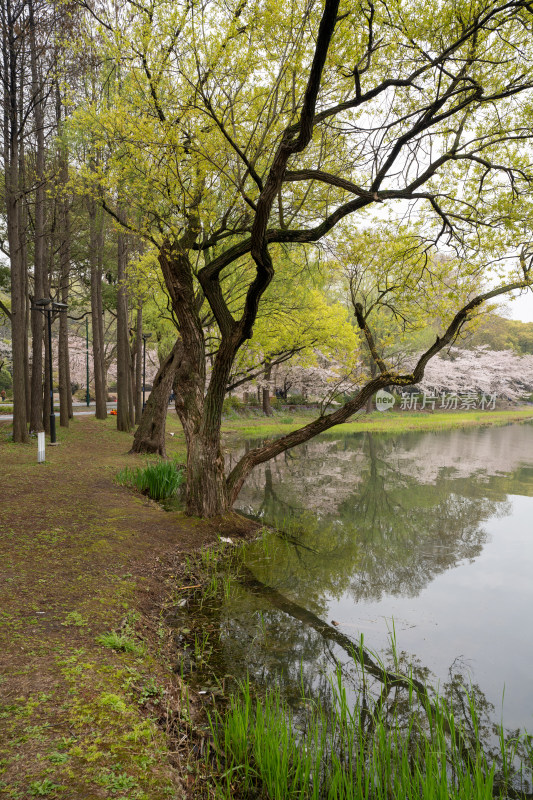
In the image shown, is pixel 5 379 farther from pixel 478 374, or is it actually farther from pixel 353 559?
pixel 478 374

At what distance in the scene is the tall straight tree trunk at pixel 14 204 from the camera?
11.3m

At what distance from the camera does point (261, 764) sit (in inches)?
111

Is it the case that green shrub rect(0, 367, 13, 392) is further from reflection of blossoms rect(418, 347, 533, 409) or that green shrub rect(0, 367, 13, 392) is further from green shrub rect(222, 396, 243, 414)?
reflection of blossoms rect(418, 347, 533, 409)

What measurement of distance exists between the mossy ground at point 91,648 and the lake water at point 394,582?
0.86m

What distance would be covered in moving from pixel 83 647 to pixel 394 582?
4368 millimetres

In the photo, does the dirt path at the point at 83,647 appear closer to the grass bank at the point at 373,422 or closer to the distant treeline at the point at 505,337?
the grass bank at the point at 373,422

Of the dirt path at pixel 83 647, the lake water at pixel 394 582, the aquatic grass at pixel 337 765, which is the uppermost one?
the dirt path at pixel 83 647

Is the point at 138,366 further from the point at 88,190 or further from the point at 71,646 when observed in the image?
the point at 71,646

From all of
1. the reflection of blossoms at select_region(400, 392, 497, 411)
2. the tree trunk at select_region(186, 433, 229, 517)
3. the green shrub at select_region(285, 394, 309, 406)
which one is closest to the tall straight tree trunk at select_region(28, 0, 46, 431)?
the tree trunk at select_region(186, 433, 229, 517)

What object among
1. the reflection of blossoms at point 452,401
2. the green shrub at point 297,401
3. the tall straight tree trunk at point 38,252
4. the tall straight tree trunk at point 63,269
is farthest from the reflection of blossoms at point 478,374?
the tall straight tree trunk at point 38,252

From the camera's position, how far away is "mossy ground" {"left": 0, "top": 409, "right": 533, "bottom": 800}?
8.32ft

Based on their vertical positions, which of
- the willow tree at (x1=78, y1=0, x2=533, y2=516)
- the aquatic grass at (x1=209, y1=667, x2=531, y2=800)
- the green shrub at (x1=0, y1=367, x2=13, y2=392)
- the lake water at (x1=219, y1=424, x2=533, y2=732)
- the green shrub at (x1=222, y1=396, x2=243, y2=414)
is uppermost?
the willow tree at (x1=78, y1=0, x2=533, y2=516)

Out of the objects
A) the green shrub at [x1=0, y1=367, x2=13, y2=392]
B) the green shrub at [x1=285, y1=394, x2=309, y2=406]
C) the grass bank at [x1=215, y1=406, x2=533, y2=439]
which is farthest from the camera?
the green shrub at [x1=285, y1=394, x2=309, y2=406]

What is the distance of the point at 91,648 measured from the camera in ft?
12.4
